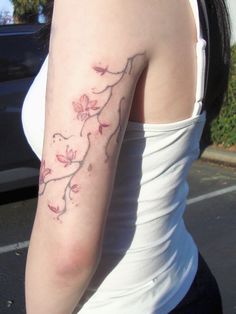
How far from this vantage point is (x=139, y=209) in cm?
126

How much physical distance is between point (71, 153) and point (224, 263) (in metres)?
3.81

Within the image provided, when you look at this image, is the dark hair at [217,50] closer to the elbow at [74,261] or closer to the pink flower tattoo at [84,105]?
the pink flower tattoo at [84,105]

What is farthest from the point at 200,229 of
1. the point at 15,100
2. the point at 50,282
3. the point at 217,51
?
the point at 50,282

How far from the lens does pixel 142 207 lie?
126cm

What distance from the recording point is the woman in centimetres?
109

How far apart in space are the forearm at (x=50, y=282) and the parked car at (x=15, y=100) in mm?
5246

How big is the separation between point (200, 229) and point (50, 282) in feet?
14.7

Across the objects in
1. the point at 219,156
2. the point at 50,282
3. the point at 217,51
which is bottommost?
the point at 219,156

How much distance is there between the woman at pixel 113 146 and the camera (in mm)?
1093

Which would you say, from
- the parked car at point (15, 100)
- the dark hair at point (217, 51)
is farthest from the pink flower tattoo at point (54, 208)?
the parked car at point (15, 100)

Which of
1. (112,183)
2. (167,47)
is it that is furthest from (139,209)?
(167,47)

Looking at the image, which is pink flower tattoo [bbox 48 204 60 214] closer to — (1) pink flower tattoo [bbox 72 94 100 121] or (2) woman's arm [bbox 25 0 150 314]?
(2) woman's arm [bbox 25 0 150 314]

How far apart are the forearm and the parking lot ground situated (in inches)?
119

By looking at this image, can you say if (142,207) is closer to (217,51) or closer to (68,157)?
(68,157)
